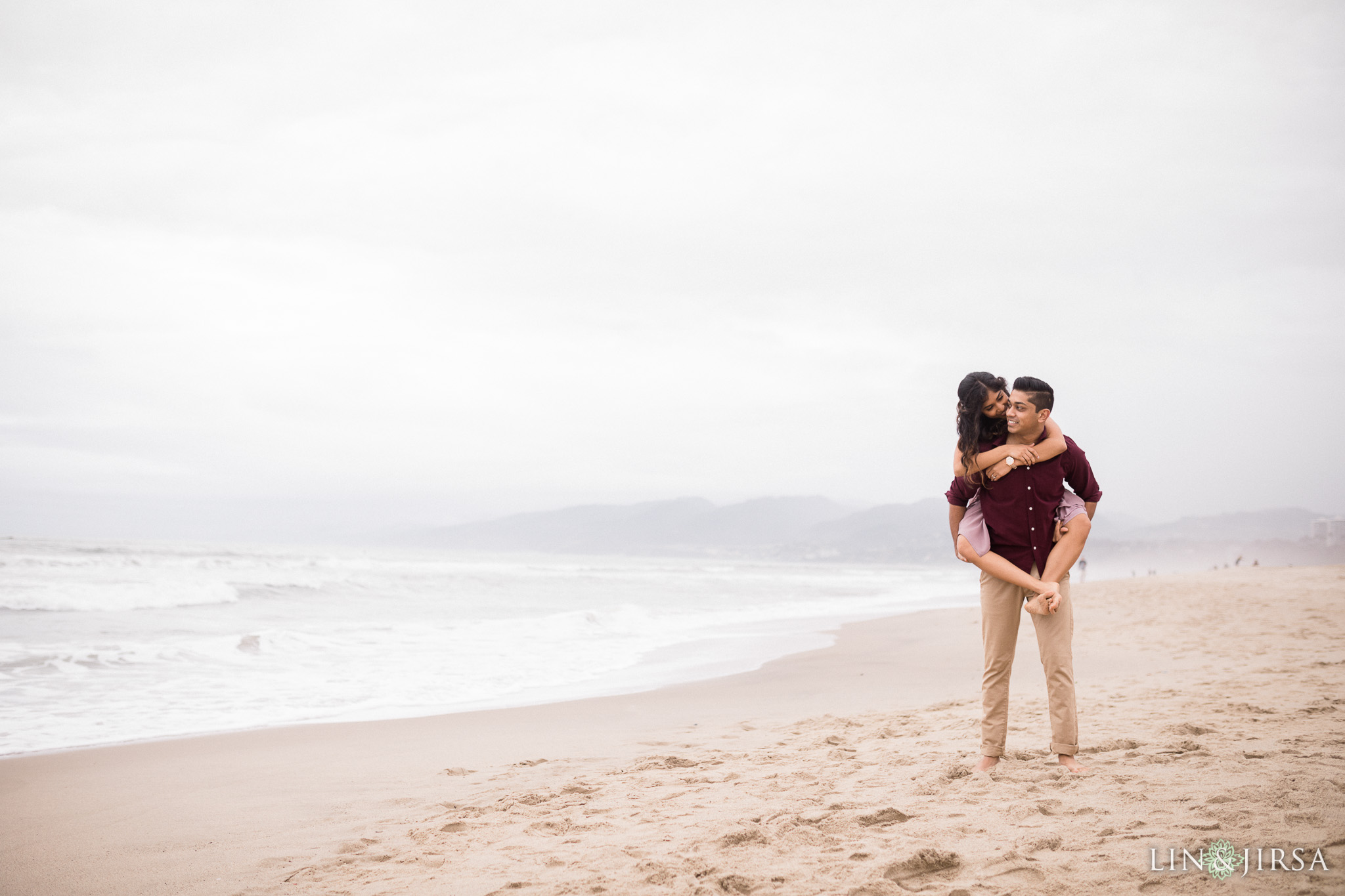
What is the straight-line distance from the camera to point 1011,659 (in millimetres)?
3723

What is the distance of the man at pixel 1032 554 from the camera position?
140 inches

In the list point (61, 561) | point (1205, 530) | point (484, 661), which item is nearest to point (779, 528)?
point (1205, 530)

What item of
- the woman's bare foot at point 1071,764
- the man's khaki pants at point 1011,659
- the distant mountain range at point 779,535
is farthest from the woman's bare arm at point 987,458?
the distant mountain range at point 779,535

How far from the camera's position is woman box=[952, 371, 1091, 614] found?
139 inches

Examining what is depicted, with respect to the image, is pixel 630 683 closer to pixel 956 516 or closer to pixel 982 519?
pixel 956 516

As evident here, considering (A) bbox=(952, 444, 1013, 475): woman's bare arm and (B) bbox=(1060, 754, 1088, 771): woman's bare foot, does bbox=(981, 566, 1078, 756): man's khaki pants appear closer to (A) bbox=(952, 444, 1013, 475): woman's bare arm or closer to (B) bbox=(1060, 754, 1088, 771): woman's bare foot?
(B) bbox=(1060, 754, 1088, 771): woman's bare foot

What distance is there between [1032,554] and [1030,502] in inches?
9.6

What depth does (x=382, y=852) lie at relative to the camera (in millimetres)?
3246

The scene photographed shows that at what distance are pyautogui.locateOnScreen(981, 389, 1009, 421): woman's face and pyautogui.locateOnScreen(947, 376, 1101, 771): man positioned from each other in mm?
34

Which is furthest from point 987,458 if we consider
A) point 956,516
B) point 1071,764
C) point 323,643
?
point 323,643

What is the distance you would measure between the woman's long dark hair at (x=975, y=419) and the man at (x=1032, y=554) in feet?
0.20

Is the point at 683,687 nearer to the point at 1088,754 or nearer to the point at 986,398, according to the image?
the point at 1088,754

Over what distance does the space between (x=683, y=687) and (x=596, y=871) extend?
5.18 meters

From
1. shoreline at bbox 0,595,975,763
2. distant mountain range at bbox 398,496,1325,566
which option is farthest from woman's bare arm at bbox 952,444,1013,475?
distant mountain range at bbox 398,496,1325,566
